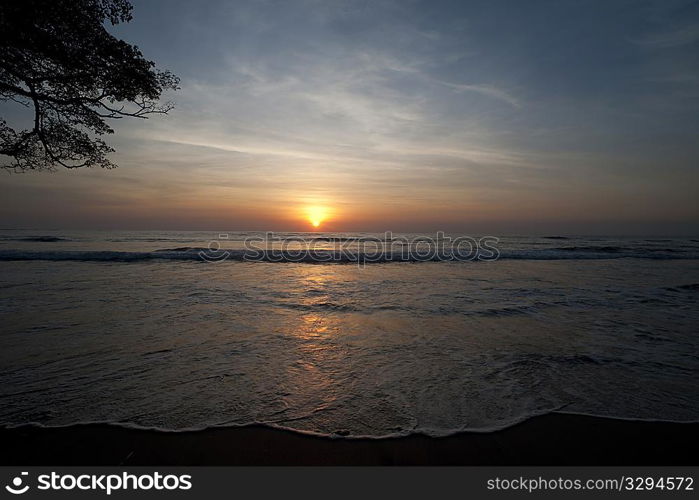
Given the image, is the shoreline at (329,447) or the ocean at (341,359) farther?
the ocean at (341,359)

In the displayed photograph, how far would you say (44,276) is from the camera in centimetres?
1200

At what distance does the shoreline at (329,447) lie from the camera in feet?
8.03

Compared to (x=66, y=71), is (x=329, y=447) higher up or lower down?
lower down

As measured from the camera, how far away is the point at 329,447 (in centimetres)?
258

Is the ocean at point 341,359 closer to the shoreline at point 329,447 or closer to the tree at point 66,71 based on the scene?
the shoreline at point 329,447

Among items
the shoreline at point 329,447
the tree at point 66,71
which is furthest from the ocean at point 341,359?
the tree at point 66,71

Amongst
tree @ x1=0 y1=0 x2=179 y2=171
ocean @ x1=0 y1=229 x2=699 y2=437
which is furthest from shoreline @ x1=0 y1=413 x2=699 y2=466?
tree @ x1=0 y1=0 x2=179 y2=171

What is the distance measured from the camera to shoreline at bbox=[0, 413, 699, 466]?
2447 mm

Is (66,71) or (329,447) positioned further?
(66,71)

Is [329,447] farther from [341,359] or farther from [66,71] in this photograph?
[66,71]

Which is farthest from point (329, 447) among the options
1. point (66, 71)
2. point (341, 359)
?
point (66, 71)

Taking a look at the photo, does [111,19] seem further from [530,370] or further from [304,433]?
[530,370]

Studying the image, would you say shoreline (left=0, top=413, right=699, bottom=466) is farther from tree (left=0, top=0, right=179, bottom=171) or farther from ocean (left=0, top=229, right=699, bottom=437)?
tree (left=0, top=0, right=179, bottom=171)
